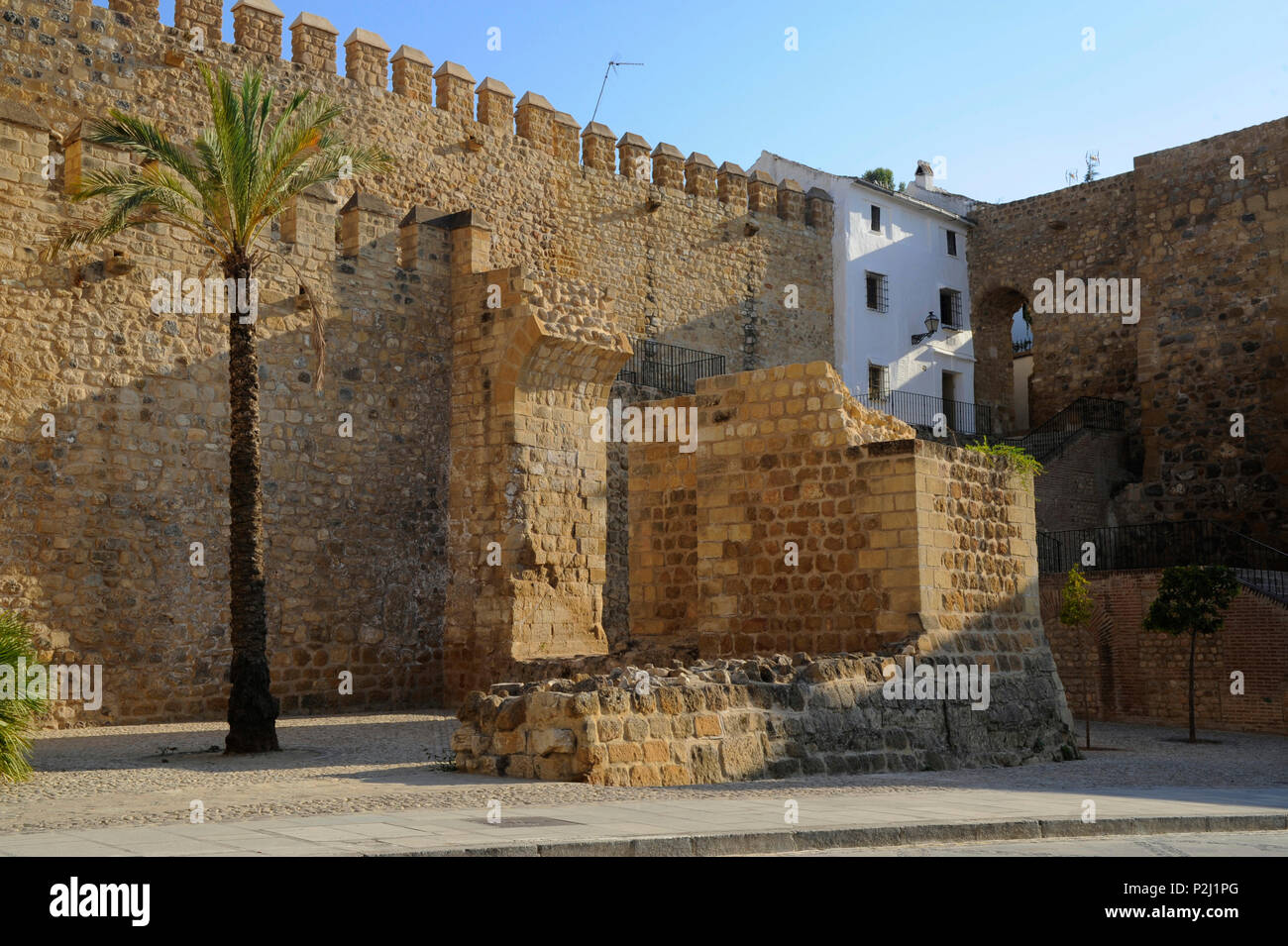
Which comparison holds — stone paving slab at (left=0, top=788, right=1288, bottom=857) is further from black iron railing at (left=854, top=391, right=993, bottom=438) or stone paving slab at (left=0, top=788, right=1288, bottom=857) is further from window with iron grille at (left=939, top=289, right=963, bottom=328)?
window with iron grille at (left=939, top=289, right=963, bottom=328)

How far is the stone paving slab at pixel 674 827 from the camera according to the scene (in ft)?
17.5

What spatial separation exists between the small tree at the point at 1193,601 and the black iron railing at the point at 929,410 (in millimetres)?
11132

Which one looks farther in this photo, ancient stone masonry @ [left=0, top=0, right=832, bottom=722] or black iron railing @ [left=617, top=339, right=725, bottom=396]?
black iron railing @ [left=617, top=339, right=725, bottom=396]

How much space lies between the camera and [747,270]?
26.8 meters

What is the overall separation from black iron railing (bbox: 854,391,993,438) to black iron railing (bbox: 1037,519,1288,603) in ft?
16.9

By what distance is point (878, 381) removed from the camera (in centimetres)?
2959

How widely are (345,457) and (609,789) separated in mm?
8764

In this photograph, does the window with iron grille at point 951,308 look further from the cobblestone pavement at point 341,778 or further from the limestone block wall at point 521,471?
the cobblestone pavement at point 341,778

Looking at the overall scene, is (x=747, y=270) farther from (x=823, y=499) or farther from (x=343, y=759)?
(x=343, y=759)

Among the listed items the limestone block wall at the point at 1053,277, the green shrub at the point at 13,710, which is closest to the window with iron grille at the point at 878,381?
the limestone block wall at the point at 1053,277

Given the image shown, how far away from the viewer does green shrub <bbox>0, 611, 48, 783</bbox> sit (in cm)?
859

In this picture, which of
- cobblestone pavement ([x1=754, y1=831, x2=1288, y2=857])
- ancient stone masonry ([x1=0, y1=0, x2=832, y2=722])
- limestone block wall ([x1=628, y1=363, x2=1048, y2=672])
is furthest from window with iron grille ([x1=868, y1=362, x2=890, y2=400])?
cobblestone pavement ([x1=754, y1=831, x2=1288, y2=857])

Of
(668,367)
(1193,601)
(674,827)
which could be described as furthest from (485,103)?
(674,827)

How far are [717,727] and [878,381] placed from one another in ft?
71.3
